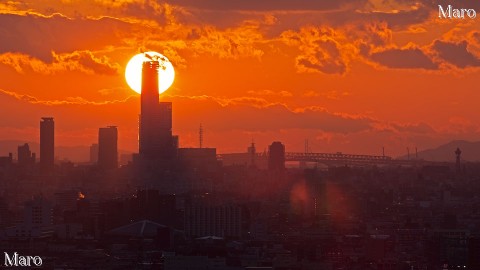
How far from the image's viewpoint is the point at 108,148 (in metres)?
130

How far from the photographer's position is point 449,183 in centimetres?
12156

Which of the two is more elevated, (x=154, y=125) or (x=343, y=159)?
A: (x=343, y=159)

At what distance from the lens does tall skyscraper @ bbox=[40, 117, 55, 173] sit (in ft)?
417

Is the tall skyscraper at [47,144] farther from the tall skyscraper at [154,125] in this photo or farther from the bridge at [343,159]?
the bridge at [343,159]

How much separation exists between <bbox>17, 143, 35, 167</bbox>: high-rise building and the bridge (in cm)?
4191

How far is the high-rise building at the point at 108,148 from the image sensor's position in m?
129

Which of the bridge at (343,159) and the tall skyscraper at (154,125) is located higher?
the bridge at (343,159)

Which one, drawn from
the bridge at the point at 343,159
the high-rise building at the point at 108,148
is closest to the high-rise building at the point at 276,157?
the high-rise building at the point at 108,148
